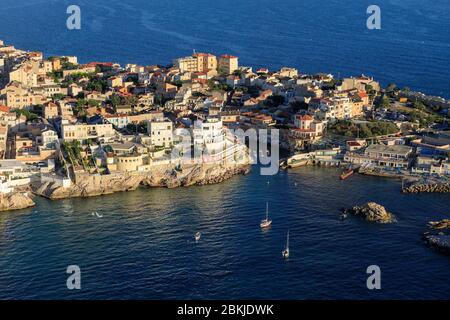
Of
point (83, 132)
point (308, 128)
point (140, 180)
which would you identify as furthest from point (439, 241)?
point (83, 132)

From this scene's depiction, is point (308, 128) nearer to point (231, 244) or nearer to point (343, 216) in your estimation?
point (343, 216)

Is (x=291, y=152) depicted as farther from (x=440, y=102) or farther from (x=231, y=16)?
(x=231, y=16)

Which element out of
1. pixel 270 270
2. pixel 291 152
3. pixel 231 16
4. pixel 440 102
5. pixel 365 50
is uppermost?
pixel 231 16

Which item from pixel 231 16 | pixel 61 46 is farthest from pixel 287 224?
pixel 231 16

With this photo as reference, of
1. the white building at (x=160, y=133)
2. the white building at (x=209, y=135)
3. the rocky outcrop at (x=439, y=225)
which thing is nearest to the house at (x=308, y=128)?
the white building at (x=209, y=135)

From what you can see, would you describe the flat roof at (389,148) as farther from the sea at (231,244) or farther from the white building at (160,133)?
the white building at (160,133)
